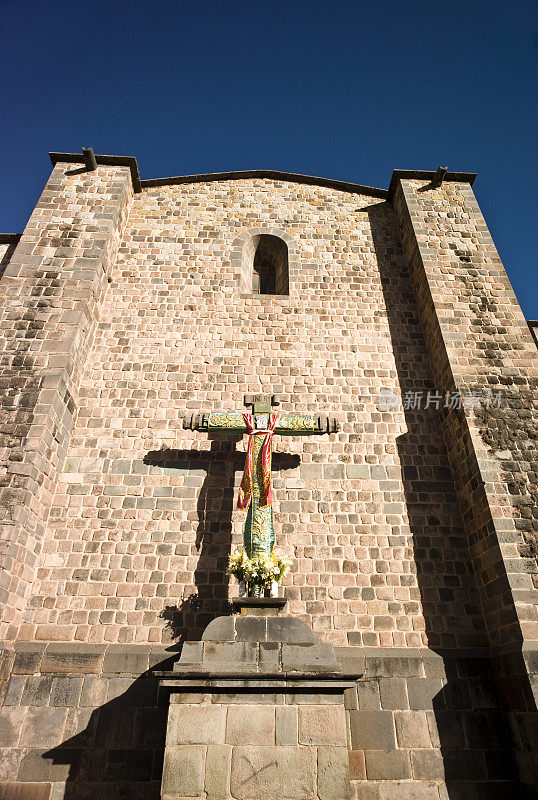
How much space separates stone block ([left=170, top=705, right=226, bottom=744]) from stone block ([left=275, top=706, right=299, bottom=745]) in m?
0.55

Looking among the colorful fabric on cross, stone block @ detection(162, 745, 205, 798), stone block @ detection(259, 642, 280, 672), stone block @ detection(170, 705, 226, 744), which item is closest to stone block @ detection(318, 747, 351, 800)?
stone block @ detection(259, 642, 280, 672)

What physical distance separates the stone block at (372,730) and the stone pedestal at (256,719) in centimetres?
139

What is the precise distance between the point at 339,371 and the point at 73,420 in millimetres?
4810

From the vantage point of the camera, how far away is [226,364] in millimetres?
9375

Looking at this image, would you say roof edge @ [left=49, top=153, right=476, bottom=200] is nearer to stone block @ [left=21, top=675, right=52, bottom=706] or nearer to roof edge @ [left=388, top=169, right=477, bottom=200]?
roof edge @ [left=388, top=169, right=477, bottom=200]

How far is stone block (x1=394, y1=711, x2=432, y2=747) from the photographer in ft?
20.6

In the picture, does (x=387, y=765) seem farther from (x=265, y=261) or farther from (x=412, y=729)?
(x=265, y=261)

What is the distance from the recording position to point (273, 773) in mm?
4945

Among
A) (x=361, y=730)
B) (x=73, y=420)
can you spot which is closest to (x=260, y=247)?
(x=73, y=420)

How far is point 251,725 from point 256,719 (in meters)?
0.07

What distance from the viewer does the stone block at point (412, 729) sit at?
6.28 meters

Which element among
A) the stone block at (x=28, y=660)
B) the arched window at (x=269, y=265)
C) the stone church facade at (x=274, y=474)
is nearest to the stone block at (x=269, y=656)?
the stone church facade at (x=274, y=474)

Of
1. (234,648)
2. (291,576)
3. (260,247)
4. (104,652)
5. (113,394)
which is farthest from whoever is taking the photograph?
(260,247)

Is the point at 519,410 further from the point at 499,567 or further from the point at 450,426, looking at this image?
the point at 499,567
